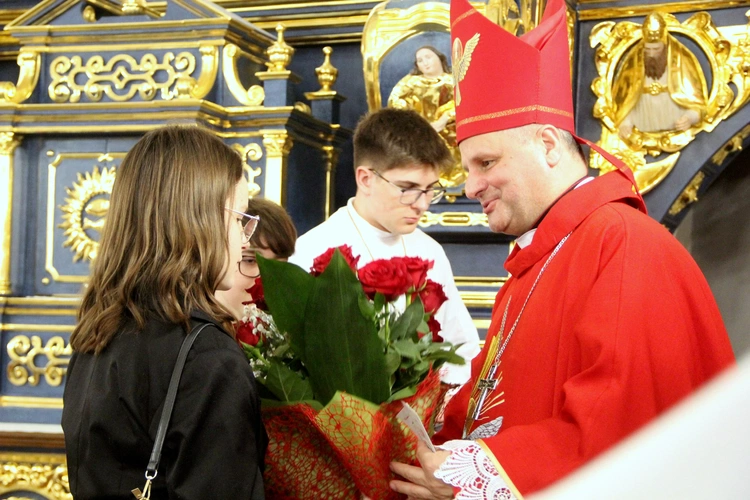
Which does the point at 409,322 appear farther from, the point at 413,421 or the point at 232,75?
the point at 232,75

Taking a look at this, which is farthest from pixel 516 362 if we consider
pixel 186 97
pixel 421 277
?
pixel 186 97

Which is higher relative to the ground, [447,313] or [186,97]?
[186,97]

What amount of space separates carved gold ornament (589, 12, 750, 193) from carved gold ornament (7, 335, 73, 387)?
2.75m

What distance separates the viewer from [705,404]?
0.43 metres

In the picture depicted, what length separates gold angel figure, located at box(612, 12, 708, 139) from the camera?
4.66 meters

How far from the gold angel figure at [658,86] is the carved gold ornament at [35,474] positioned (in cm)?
313

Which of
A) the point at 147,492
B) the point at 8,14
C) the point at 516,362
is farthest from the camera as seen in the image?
the point at 8,14

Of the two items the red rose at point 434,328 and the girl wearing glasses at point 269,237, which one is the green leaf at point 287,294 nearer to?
the red rose at point 434,328

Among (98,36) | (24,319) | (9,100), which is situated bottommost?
(24,319)

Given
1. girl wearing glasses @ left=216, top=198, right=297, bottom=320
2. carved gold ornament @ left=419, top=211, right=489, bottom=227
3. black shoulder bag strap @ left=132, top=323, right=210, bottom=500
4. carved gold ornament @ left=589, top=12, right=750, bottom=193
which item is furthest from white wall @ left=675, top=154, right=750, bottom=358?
black shoulder bag strap @ left=132, top=323, right=210, bottom=500

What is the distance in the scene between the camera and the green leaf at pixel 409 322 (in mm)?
1686

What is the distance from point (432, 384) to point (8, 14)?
505 centimetres

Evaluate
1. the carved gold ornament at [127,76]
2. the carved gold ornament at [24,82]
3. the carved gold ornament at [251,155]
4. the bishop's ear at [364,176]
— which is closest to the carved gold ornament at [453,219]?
the carved gold ornament at [251,155]

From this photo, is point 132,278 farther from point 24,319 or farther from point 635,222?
point 24,319
